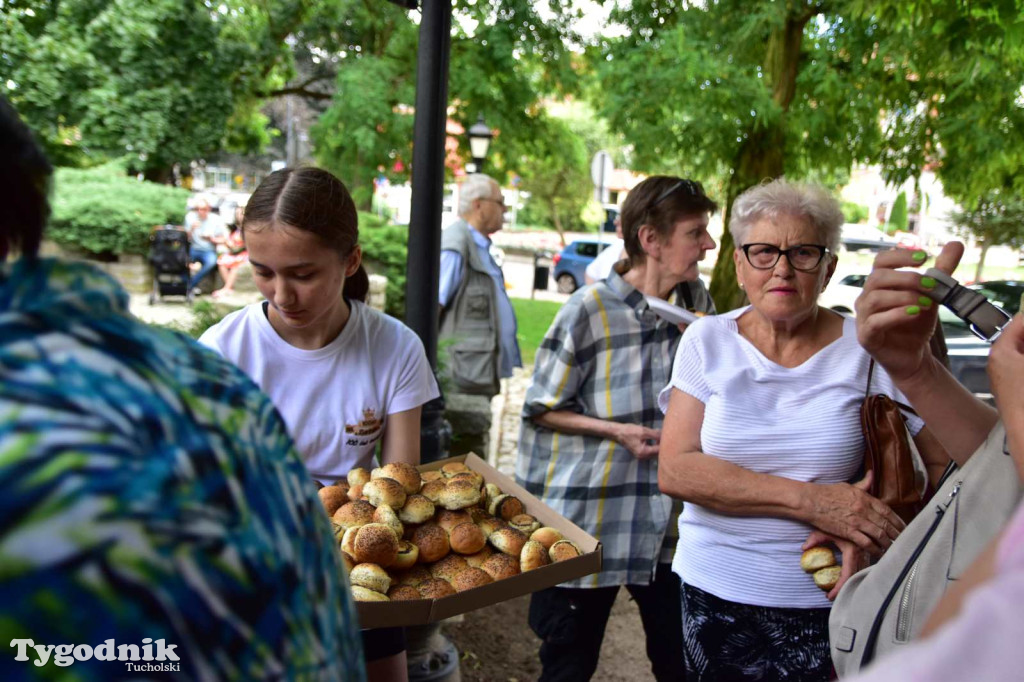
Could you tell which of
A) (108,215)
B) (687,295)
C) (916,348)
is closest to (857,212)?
(108,215)

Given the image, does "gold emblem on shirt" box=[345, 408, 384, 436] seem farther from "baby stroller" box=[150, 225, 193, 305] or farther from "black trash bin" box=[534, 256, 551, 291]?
"black trash bin" box=[534, 256, 551, 291]

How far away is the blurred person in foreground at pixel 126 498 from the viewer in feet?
2.17

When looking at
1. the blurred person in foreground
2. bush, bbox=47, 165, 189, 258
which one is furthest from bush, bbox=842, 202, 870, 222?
the blurred person in foreground

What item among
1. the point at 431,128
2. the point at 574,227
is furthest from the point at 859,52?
the point at 574,227

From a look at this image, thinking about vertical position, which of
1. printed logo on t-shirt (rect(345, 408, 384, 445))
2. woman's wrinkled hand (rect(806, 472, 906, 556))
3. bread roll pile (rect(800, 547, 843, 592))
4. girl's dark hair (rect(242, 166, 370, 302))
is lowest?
bread roll pile (rect(800, 547, 843, 592))

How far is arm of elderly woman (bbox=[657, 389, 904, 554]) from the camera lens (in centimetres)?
219

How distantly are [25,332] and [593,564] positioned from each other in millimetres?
1701

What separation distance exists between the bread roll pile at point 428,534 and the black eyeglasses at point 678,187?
1.36m

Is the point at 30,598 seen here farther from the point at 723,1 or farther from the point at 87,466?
the point at 723,1

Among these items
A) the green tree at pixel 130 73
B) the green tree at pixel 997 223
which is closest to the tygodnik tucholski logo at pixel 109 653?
the green tree at pixel 130 73

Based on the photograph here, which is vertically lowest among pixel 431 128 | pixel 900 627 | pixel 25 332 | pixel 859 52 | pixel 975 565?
pixel 900 627

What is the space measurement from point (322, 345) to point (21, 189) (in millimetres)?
1598

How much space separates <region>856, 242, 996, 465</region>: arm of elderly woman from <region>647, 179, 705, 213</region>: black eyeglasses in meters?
1.37

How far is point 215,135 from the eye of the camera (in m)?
17.8
